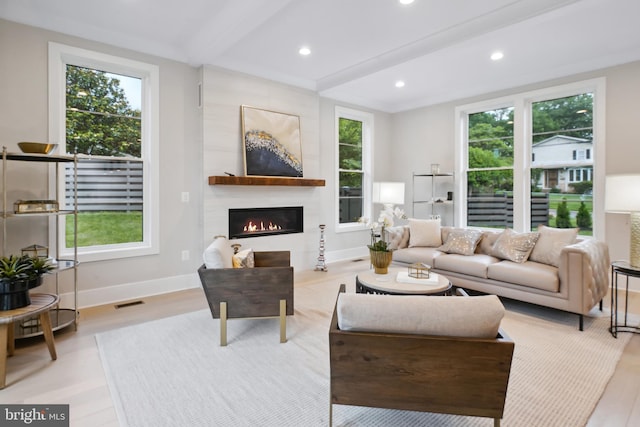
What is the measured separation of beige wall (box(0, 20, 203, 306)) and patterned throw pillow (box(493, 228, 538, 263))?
3.64m

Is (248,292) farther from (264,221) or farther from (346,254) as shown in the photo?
(346,254)

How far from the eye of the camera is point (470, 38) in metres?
3.53

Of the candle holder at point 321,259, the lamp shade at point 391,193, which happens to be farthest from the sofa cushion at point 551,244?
the candle holder at point 321,259

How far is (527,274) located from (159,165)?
13.8 feet

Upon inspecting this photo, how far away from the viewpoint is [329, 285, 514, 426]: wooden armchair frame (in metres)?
1.50

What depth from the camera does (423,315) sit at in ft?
5.05

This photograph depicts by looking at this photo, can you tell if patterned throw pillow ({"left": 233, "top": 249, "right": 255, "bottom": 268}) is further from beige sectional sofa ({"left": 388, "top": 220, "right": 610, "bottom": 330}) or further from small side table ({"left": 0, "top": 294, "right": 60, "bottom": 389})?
beige sectional sofa ({"left": 388, "top": 220, "right": 610, "bottom": 330})

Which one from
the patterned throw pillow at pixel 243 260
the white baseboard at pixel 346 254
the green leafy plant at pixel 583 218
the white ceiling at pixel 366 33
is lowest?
the white baseboard at pixel 346 254

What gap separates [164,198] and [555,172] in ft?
17.5

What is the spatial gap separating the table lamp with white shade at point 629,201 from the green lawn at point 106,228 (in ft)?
16.0

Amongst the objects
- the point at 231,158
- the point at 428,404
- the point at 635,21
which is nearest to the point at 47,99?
the point at 231,158

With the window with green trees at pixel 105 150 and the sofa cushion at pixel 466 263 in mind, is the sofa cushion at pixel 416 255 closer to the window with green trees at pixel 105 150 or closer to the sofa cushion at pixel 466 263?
the sofa cushion at pixel 466 263

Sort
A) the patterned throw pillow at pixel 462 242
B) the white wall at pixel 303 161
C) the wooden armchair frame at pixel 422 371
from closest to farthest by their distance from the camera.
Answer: the wooden armchair frame at pixel 422 371 < the patterned throw pillow at pixel 462 242 < the white wall at pixel 303 161

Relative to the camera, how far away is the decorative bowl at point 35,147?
2.78m
